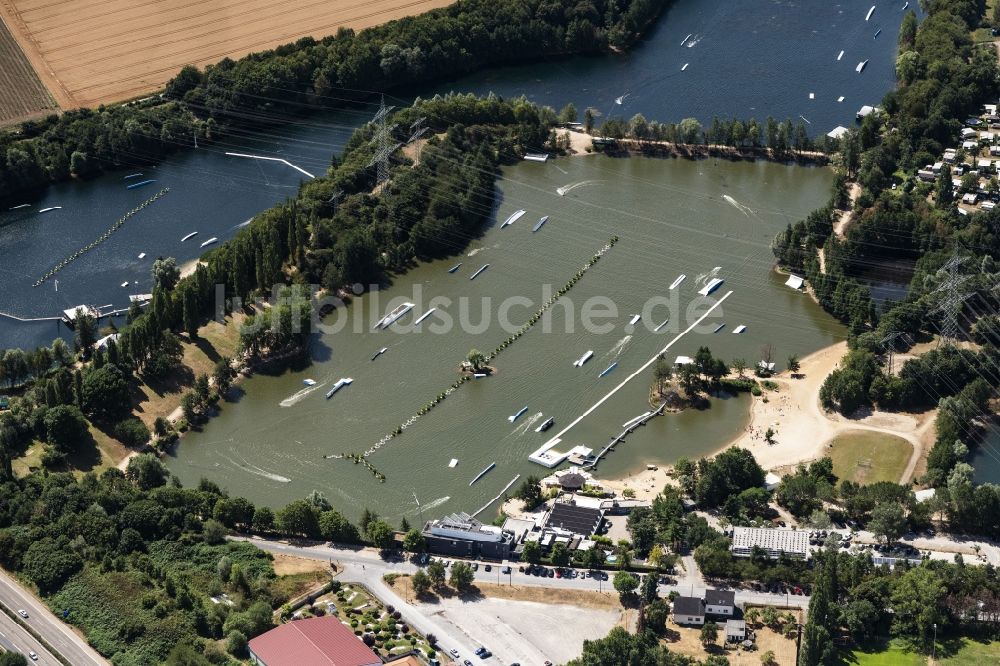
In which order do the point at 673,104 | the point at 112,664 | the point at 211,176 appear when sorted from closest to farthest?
1. the point at 112,664
2. the point at 211,176
3. the point at 673,104

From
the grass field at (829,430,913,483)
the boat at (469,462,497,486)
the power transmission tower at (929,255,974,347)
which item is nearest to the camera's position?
the grass field at (829,430,913,483)

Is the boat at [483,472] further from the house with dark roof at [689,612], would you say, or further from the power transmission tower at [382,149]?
the power transmission tower at [382,149]

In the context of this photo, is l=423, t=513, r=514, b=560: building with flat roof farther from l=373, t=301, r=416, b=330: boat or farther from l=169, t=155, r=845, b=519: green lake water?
l=373, t=301, r=416, b=330: boat

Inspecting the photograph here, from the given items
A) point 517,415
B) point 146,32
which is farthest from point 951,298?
point 146,32

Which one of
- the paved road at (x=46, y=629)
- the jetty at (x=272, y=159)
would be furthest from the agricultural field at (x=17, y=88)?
the paved road at (x=46, y=629)

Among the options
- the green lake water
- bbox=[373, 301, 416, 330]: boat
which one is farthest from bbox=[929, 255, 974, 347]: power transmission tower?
bbox=[373, 301, 416, 330]: boat

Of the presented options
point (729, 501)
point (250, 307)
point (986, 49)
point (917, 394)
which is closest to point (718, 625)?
point (729, 501)

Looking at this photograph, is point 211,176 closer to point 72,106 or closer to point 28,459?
point 72,106
